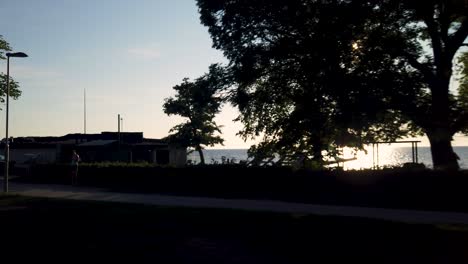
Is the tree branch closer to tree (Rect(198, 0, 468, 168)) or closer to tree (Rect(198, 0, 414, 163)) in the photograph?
tree (Rect(198, 0, 468, 168))

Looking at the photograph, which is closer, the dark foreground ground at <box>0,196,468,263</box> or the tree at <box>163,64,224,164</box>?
the dark foreground ground at <box>0,196,468,263</box>

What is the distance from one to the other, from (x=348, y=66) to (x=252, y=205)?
616cm

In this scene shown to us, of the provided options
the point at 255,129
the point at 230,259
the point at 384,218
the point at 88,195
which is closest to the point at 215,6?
the point at 255,129

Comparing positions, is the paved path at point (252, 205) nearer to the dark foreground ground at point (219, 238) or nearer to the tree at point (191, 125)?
the dark foreground ground at point (219, 238)

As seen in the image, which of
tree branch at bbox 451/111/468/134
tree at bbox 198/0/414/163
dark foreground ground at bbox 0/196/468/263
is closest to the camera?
dark foreground ground at bbox 0/196/468/263

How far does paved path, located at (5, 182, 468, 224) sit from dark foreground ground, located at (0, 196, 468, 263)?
1.27 meters

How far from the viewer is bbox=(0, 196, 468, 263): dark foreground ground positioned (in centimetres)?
945

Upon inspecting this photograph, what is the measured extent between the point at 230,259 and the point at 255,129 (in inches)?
511

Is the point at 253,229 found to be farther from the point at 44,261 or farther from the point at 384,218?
the point at 44,261

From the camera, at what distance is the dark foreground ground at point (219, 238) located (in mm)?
9453

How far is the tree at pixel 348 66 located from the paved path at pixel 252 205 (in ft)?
10.2

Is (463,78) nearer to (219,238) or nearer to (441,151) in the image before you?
(441,151)

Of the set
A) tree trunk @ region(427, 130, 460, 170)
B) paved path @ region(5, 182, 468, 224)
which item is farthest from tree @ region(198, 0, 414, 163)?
paved path @ region(5, 182, 468, 224)

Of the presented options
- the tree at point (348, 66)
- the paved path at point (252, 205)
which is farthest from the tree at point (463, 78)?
the paved path at point (252, 205)
